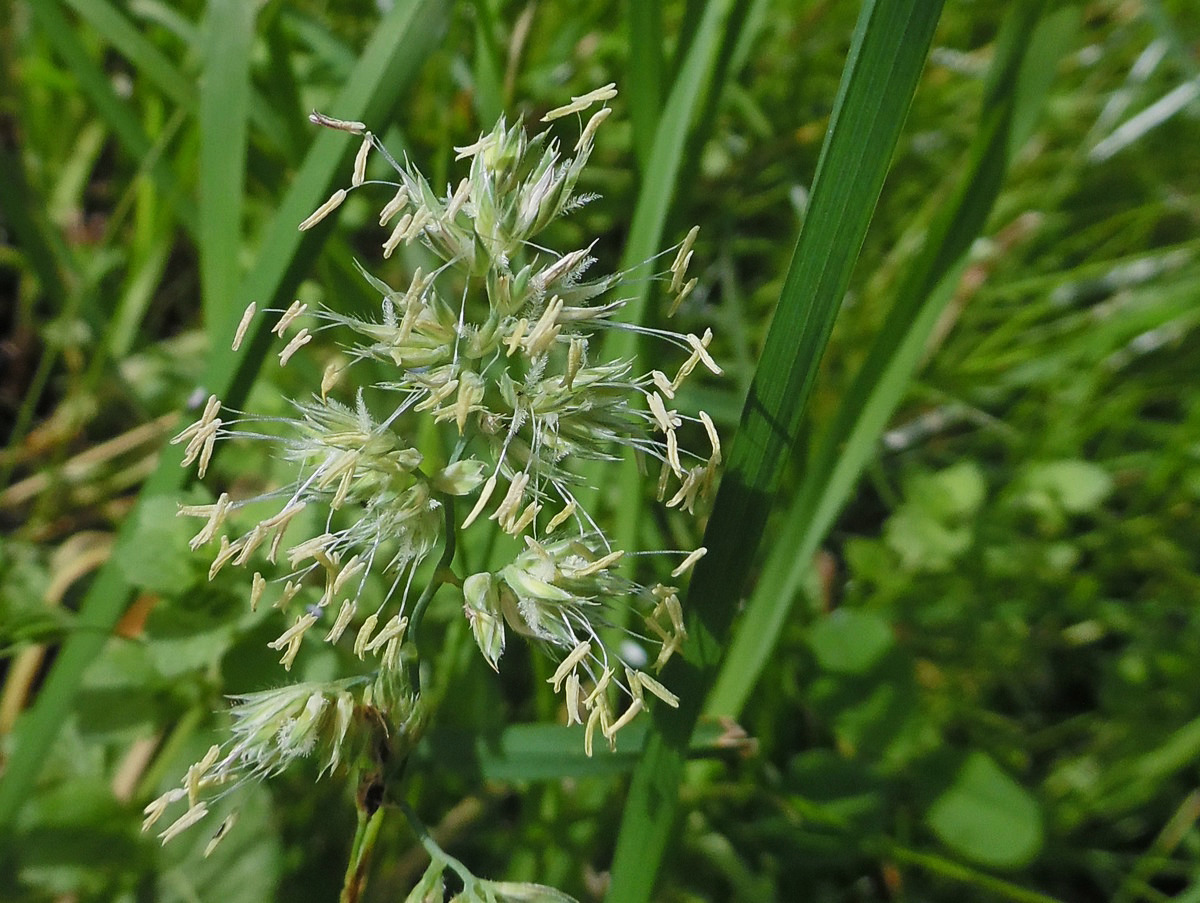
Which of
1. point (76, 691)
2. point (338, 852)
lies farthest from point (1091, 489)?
point (76, 691)

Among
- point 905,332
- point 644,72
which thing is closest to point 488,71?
point 644,72

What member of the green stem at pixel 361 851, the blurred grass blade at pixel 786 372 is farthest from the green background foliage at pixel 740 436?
the green stem at pixel 361 851

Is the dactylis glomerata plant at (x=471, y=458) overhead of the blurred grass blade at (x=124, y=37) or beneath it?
beneath

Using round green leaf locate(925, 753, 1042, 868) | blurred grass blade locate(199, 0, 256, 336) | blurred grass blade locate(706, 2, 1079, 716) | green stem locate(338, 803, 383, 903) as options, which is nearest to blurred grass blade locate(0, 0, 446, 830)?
blurred grass blade locate(199, 0, 256, 336)

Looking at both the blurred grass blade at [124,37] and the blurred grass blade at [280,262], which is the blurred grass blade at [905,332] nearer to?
the blurred grass blade at [280,262]

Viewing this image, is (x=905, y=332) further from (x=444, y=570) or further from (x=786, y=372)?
(x=444, y=570)

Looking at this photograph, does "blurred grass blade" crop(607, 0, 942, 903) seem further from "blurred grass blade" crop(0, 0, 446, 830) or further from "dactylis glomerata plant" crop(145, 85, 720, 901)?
"blurred grass blade" crop(0, 0, 446, 830)
